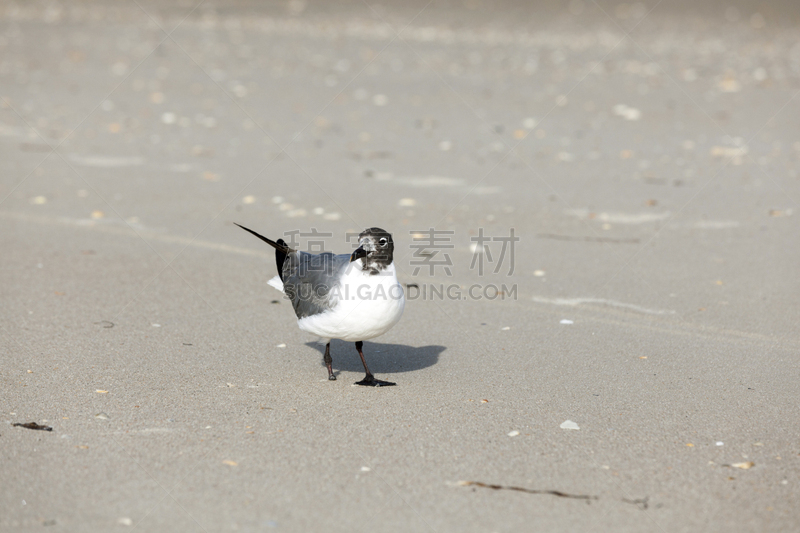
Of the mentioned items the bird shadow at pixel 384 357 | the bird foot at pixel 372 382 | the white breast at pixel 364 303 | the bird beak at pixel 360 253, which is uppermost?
the bird beak at pixel 360 253

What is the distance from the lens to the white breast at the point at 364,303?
14.9ft

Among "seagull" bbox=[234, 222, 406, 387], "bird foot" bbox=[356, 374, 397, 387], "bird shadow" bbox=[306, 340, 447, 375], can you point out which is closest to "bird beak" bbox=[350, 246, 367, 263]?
"seagull" bbox=[234, 222, 406, 387]

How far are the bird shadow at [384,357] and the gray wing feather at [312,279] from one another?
20.3 inches

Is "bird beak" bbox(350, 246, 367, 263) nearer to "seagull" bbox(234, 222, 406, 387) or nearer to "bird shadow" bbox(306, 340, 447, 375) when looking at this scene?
"seagull" bbox(234, 222, 406, 387)

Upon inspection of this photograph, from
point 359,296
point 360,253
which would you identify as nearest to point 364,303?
point 359,296

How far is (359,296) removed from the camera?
455 cm

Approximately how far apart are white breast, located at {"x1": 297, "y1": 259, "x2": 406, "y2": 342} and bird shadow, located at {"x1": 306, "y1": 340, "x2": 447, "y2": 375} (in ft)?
1.95

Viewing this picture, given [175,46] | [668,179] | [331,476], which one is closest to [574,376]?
[331,476]

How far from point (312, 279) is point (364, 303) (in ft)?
1.69

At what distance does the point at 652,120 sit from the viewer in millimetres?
12016

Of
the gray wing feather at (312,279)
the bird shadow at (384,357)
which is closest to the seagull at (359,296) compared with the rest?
the gray wing feather at (312,279)

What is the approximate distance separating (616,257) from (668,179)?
2751 millimetres

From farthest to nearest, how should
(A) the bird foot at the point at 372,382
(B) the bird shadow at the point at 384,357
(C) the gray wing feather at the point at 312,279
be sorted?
(B) the bird shadow at the point at 384,357 < (A) the bird foot at the point at 372,382 < (C) the gray wing feather at the point at 312,279

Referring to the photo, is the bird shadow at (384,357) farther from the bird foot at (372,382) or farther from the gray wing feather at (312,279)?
the gray wing feather at (312,279)
